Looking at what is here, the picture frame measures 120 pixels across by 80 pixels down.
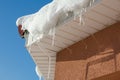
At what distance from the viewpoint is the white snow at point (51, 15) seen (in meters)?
4.33

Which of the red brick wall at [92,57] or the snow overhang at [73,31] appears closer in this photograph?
the snow overhang at [73,31]

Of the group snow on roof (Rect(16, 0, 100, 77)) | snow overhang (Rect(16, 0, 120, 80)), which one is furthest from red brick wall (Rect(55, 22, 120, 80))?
snow on roof (Rect(16, 0, 100, 77))

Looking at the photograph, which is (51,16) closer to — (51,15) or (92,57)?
(51,15)

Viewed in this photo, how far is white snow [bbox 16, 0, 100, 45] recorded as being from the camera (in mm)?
4332

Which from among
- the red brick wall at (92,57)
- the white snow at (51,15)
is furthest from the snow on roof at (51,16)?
the red brick wall at (92,57)

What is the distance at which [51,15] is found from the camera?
470 centimetres

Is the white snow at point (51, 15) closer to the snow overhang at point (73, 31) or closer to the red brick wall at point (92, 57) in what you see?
the snow overhang at point (73, 31)

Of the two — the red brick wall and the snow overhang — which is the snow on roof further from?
the red brick wall

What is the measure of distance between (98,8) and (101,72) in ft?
2.84

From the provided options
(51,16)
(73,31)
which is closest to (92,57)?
(73,31)

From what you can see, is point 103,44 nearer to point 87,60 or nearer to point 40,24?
point 87,60

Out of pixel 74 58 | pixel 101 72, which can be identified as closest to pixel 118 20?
pixel 101 72

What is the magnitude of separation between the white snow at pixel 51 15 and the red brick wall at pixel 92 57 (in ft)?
1.66

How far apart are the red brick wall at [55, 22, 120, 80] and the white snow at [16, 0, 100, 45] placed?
0.51 metres
